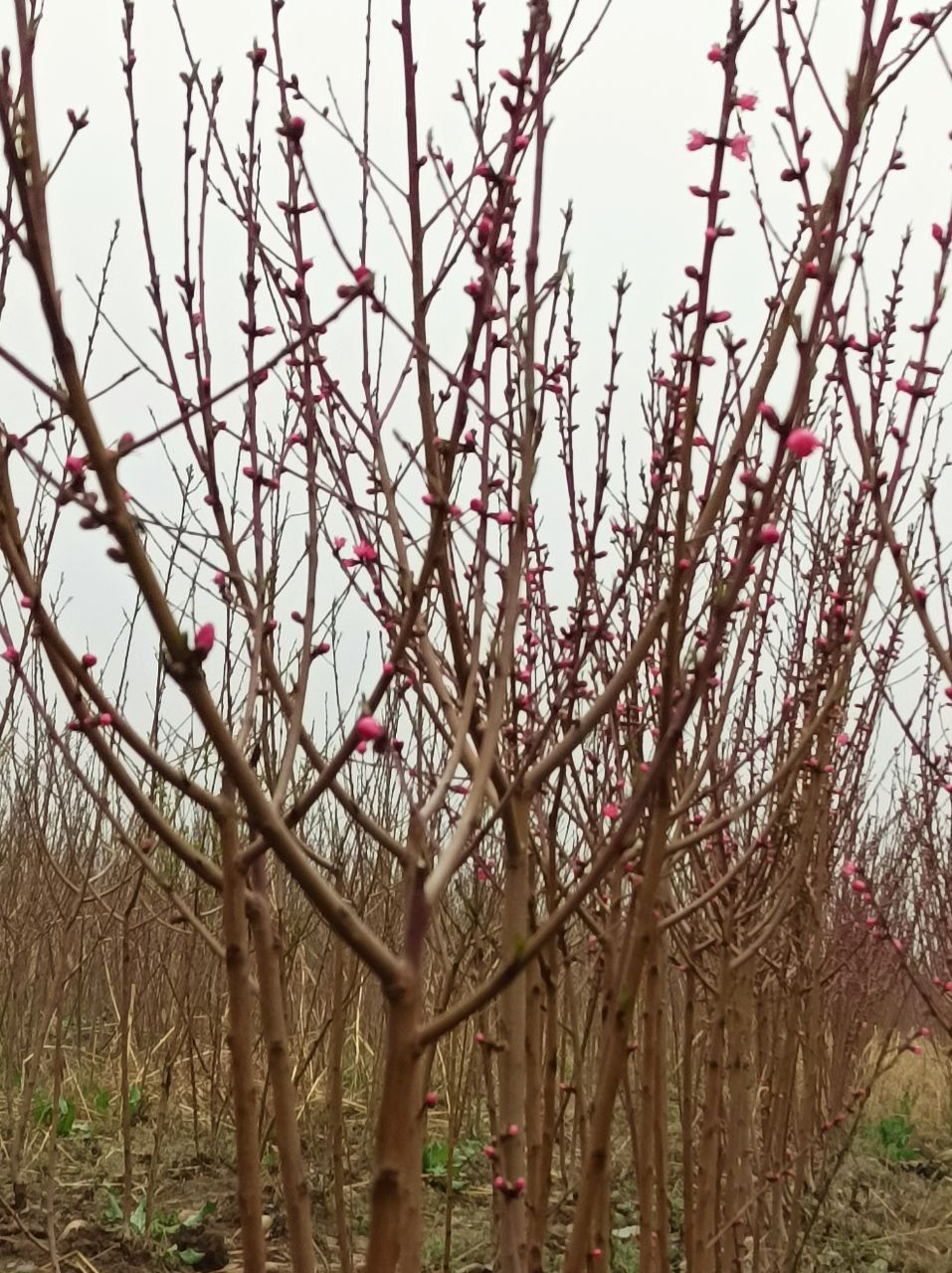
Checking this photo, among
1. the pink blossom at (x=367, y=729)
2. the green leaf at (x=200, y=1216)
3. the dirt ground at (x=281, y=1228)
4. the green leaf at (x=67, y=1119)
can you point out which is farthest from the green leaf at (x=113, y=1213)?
the pink blossom at (x=367, y=729)

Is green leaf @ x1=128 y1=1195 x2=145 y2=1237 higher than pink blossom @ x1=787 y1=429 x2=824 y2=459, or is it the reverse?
pink blossom @ x1=787 y1=429 x2=824 y2=459

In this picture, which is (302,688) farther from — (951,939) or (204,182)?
(951,939)

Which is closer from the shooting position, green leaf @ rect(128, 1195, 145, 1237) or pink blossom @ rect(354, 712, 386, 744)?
pink blossom @ rect(354, 712, 386, 744)

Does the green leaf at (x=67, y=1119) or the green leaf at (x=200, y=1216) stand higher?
the green leaf at (x=67, y=1119)

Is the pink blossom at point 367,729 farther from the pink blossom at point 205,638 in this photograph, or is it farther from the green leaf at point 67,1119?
the green leaf at point 67,1119

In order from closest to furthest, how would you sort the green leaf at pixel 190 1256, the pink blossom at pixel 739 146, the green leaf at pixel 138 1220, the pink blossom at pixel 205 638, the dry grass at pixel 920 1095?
the pink blossom at pixel 205 638
the pink blossom at pixel 739 146
the green leaf at pixel 190 1256
the green leaf at pixel 138 1220
the dry grass at pixel 920 1095

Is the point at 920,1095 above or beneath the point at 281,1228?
above

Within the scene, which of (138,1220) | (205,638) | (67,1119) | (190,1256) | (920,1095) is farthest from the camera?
(920,1095)

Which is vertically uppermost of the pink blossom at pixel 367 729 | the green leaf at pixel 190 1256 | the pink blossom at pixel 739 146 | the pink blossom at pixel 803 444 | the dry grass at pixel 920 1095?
the pink blossom at pixel 739 146

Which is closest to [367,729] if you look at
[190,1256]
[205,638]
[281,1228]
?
[205,638]

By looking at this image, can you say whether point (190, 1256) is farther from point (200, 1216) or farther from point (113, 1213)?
point (113, 1213)

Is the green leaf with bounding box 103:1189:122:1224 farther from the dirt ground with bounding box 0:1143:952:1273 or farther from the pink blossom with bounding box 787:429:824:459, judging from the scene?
the pink blossom with bounding box 787:429:824:459

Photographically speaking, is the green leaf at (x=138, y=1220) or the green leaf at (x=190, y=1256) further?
the green leaf at (x=138, y=1220)

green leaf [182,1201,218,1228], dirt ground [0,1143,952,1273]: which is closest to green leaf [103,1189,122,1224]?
dirt ground [0,1143,952,1273]
